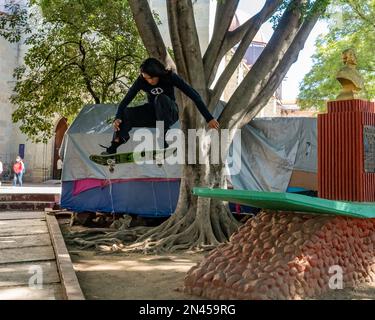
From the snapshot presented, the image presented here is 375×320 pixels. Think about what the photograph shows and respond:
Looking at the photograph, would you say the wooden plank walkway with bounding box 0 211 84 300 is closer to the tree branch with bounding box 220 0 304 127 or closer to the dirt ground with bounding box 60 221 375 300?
the dirt ground with bounding box 60 221 375 300

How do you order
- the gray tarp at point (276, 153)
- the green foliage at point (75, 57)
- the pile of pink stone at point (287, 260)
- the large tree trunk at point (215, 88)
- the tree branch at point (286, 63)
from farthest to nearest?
the green foliage at point (75, 57), the gray tarp at point (276, 153), the tree branch at point (286, 63), the large tree trunk at point (215, 88), the pile of pink stone at point (287, 260)

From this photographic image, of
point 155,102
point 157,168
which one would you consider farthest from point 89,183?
point 155,102

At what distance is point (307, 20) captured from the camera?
824 cm

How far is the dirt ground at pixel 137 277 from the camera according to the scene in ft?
15.7

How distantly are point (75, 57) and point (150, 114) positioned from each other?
9263mm

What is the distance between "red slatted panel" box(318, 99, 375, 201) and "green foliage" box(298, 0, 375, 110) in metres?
8.04

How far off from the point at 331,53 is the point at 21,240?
53.1 feet

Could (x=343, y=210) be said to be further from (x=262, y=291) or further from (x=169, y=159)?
(x=169, y=159)

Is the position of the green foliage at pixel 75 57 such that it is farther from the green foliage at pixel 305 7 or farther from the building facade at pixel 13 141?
the building facade at pixel 13 141

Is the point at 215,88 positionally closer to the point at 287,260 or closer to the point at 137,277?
the point at 137,277

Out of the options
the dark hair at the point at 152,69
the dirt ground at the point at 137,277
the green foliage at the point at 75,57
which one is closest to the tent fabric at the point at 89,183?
the dirt ground at the point at 137,277

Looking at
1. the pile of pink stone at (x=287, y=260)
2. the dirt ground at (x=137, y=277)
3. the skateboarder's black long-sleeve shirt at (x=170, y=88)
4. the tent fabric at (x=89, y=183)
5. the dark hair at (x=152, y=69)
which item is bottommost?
the dirt ground at (x=137, y=277)

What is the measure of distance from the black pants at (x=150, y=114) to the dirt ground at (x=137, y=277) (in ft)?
6.03

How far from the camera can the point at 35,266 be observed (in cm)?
626
